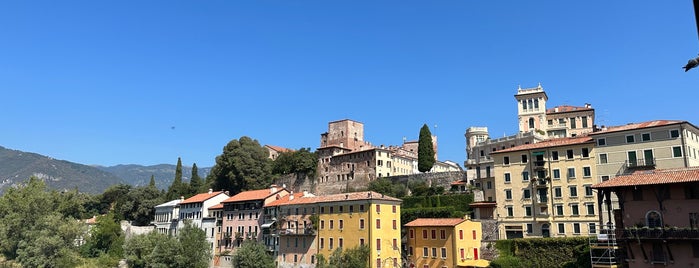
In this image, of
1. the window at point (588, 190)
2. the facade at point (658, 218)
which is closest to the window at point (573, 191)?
the window at point (588, 190)

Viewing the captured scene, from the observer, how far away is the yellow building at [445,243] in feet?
164

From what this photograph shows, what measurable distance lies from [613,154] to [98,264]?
67305mm

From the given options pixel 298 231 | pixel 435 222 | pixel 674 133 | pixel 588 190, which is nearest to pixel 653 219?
pixel 588 190

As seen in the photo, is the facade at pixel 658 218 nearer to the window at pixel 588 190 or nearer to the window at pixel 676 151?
the window at pixel 676 151

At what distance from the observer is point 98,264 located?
72062 mm

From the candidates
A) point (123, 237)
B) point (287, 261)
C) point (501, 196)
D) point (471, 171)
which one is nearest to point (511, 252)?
point (501, 196)

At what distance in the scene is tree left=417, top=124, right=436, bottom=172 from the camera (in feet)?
269

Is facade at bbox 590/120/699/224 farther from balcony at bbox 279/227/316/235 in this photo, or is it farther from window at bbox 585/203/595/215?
balcony at bbox 279/227/316/235

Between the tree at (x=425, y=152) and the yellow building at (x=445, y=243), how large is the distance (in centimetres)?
2755

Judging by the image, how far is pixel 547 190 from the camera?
5119cm

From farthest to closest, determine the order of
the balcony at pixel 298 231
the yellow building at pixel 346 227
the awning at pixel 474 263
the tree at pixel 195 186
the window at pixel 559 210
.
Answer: the tree at pixel 195 186 < the balcony at pixel 298 231 < the yellow building at pixel 346 227 < the window at pixel 559 210 < the awning at pixel 474 263

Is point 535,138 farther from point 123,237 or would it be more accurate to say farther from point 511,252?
point 123,237

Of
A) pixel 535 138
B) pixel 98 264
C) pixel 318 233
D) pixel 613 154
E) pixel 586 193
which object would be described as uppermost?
pixel 535 138

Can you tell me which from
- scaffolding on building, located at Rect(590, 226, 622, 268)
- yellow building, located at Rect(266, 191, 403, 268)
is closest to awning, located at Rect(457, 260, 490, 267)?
yellow building, located at Rect(266, 191, 403, 268)
